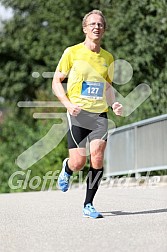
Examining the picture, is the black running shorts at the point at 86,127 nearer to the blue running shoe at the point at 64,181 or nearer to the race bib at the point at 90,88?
the race bib at the point at 90,88

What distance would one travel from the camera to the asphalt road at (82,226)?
6.27 meters

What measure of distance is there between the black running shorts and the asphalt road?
0.81m

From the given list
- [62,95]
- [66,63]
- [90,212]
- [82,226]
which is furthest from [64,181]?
[66,63]

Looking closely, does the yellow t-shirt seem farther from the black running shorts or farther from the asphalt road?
the asphalt road

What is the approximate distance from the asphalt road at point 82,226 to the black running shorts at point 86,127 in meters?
0.81

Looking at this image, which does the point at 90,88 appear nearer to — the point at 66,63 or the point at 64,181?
the point at 66,63

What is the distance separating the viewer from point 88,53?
814cm

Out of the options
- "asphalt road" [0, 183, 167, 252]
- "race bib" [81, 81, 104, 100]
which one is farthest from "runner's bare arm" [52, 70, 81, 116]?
"asphalt road" [0, 183, 167, 252]

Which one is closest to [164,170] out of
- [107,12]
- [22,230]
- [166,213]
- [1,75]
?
[166,213]

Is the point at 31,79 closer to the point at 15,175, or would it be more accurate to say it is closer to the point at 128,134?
the point at 15,175

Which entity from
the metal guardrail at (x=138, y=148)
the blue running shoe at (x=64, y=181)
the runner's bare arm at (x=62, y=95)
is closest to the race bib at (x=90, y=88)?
the runner's bare arm at (x=62, y=95)

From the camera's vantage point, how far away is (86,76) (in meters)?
8.10

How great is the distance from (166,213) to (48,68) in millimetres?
23674

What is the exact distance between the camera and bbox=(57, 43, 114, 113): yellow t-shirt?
809 cm
